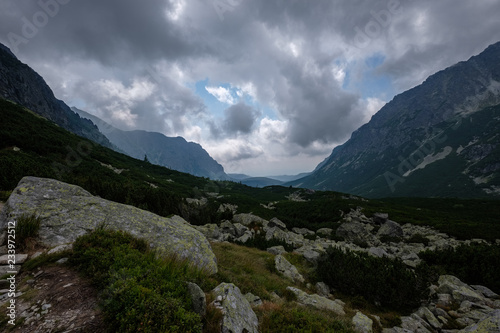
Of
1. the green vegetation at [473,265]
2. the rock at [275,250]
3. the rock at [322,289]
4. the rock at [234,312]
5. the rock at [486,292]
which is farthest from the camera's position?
the rock at [275,250]

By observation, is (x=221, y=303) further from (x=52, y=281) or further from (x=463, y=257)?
(x=463, y=257)

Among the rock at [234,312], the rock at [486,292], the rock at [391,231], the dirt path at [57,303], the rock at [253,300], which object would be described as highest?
the dirt path at [57,303]

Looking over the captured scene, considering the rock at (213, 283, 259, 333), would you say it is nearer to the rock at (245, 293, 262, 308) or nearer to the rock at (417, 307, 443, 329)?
the rock at (245, 293, 262, 308)

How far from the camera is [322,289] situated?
32.2 feet

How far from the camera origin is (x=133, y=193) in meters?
19.8

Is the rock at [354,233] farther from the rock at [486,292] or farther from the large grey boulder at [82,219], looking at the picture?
the large grey boulder at [82,219]

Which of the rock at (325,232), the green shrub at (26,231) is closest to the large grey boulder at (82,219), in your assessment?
the green shrub at (26,231)

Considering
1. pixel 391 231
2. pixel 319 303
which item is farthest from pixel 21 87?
pixel 391 231

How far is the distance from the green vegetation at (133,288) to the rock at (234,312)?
72cm

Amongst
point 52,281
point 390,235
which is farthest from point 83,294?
point 390,235

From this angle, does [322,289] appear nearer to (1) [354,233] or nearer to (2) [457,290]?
(2) [457,290]

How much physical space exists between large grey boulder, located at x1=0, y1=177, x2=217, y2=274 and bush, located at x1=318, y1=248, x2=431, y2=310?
6562 millimetres

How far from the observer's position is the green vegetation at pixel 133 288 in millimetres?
3264

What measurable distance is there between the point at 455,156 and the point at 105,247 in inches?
10999
